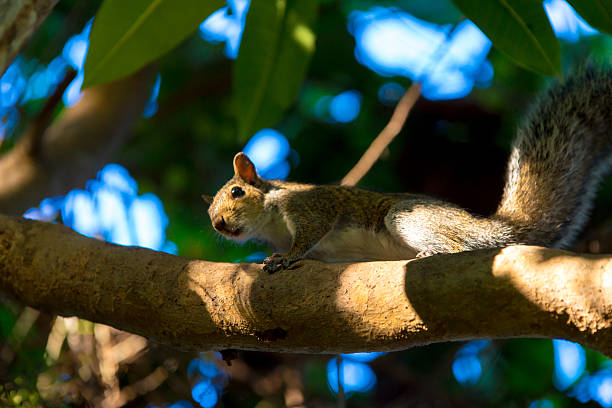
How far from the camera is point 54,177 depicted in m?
3.09

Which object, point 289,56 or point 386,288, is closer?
point 386,288

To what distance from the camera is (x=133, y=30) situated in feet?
7.11

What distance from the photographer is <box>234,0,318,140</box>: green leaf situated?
2570 millimetres

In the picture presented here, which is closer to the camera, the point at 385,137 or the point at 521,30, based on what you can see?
the point at 521,30

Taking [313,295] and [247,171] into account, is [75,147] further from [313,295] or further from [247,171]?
[313,295]

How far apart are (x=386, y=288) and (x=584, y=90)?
134 centimetres

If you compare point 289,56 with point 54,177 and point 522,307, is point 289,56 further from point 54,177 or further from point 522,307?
point 522,307

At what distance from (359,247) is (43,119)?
138 cm

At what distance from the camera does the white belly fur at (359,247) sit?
2.40 meters

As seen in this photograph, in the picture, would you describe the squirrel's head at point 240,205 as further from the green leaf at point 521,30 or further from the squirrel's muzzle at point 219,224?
the green leaf at point 521,30

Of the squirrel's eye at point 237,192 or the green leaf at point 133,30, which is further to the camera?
the squirrel's eye at point 237,192

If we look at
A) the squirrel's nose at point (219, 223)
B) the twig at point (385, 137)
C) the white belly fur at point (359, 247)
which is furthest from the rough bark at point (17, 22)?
the twig at point (385, 137)

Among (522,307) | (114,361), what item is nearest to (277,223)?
(114,361)

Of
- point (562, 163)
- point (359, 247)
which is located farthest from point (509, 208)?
point (359, 247)
